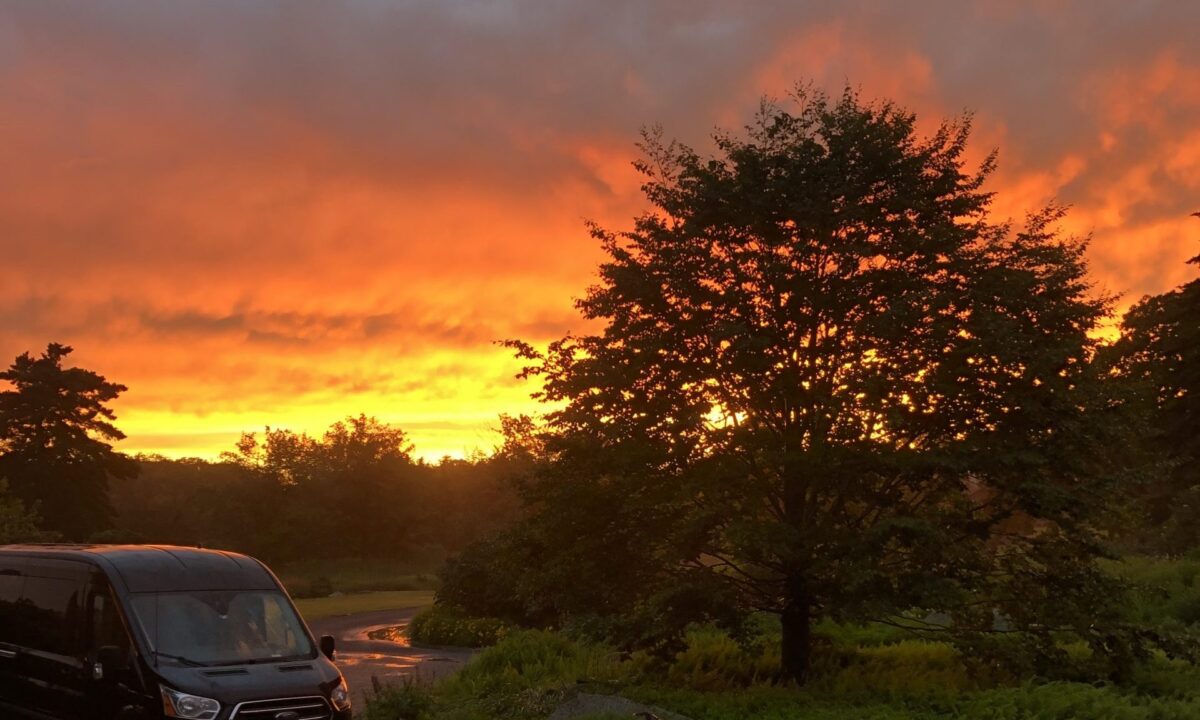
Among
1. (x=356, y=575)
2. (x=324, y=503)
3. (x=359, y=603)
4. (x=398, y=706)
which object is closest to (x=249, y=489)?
(x=324, y=503)

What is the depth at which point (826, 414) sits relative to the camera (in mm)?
14461

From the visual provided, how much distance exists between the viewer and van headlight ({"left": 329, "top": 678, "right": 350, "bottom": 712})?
10.3 meters

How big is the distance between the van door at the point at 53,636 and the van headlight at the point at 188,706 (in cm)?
157

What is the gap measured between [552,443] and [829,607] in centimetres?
499

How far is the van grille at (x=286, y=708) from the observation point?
9570mm

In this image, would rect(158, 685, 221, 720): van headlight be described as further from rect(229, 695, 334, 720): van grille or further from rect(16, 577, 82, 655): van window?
rect(16, 577, 82, 655): van window

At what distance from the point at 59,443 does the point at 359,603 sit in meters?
29.1

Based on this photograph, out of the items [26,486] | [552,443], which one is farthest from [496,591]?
[26,486]

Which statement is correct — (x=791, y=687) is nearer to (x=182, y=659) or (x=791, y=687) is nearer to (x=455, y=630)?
(x=182, y=659)

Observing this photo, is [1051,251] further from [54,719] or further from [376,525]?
[376,525]

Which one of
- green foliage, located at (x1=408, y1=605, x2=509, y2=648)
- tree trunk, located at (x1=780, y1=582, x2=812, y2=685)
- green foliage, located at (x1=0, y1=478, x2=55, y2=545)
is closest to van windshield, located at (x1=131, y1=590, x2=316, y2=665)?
tree trunk, located at (x1=780, y1=582, x2=812, y2=685)

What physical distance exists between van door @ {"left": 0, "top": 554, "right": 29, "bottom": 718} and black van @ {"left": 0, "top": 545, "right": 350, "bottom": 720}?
0.08 feet

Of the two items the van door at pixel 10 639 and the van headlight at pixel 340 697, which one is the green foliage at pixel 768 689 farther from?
the van door at pixel 10 639

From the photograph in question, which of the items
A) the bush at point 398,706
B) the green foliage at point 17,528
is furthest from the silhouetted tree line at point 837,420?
the green foliage at point 17,528
